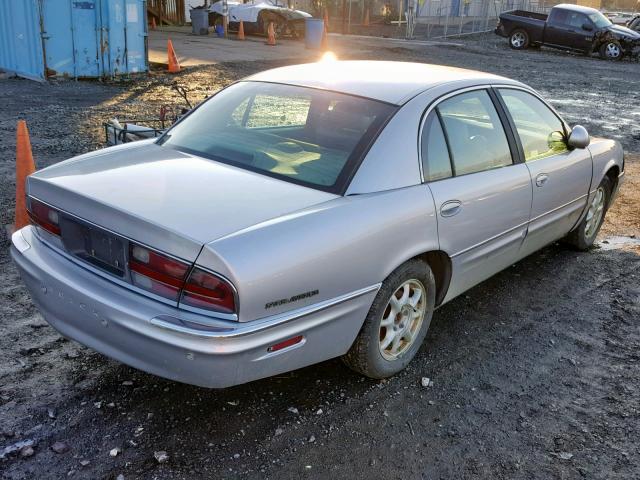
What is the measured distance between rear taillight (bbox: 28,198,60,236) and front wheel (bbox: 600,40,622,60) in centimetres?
2358

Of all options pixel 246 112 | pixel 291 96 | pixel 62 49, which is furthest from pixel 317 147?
pixel 62 49

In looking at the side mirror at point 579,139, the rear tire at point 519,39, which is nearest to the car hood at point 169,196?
the side mirror at point 579,139

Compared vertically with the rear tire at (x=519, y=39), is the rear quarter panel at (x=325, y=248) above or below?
below

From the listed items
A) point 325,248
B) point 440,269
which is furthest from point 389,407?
point 325,248

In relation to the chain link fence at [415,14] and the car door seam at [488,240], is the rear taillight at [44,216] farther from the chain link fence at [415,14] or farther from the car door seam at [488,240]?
the chain link fence at [415,14]

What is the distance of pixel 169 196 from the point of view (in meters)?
2.85

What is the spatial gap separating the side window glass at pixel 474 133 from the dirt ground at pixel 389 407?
3.56 feet

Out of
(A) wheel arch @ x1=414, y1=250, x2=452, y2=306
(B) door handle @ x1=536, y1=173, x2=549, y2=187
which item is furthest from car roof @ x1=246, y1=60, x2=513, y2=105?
(A) wheel arch @ x1=414, y1=250, x2=452, y2=306

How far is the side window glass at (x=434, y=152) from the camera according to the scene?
3.39 meters

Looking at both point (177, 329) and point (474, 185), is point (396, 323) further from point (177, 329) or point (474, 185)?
point (177, 329)

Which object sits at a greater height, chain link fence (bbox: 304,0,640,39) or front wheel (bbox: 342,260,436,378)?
chain link fence (bbox: 304,0,640,39)

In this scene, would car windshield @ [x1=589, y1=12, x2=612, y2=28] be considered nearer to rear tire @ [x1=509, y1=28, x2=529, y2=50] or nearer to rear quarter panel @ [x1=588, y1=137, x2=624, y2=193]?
rear tire @ [x1=509, y1=28, x2=529, y2=50]

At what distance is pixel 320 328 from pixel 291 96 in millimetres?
1528

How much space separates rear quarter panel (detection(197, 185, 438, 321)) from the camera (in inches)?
98.3
